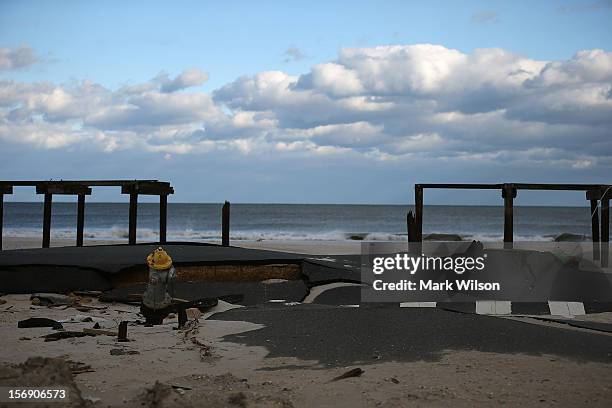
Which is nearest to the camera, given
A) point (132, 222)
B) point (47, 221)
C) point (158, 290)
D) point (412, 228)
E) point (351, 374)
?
point (351, 374)

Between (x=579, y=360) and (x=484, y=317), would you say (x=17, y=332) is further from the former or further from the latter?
(x=579, y=360)

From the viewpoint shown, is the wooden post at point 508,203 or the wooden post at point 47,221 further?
the wooden post at point 47,221

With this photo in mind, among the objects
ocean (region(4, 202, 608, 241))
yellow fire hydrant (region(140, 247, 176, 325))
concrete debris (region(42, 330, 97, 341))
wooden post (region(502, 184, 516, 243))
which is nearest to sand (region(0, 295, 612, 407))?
concrete debris (region(42, 330, 97, 341))

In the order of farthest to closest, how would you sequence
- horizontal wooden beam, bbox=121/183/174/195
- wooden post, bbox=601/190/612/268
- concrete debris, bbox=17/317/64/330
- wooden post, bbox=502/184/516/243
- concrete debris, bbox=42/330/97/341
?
horizontal wooden beam, bbox=121/183/174/195, wooden post, bbox=502/184/516/243, wooden post, bbox=601/190/612/268, concrete debris, bbox=17/317/64/330, concrete debris, bbox=42/330/97/341

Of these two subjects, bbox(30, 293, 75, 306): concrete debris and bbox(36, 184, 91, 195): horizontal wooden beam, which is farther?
bbox(36, 184, 91, 195): horizontal wooden beam

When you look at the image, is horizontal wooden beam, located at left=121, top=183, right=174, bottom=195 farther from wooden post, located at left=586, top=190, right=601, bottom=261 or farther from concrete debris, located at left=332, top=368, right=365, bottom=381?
concrete debris, located at left=332, top=368, right=365, bottom=381

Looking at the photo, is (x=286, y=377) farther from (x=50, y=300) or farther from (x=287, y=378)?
(x=50, y=300)

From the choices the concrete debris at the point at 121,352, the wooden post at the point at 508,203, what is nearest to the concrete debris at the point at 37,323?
the concrete debris at the point at 121,352

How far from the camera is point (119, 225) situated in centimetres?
5828

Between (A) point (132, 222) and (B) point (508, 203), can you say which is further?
(A) point (132, 222)

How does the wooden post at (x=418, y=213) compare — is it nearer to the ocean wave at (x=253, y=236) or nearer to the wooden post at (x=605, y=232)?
the wooden post at (x=605, y=232)

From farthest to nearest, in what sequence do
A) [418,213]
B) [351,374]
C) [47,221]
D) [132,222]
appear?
[47,221] → [132,222] → [418,213] → [351,374]

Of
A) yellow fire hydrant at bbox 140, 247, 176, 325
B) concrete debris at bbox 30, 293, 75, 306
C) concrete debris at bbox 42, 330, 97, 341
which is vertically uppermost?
yellow fire hydrant at bbox 140, 247, 176, 325

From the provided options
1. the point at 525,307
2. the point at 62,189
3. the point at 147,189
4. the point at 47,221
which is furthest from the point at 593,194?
the point at 47,221
